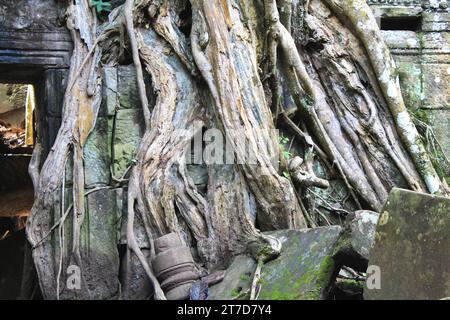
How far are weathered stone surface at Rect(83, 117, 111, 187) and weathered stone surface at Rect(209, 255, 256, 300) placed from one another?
977 millimetres

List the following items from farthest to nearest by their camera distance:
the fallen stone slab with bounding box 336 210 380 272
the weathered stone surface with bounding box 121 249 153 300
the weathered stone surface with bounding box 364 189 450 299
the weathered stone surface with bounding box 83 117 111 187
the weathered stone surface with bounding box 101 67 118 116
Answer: the weathered stone surface with bounding box 101 67 118 116 < the weathered stone surface with bounding box 83 117 111 187 < the weathered stone surface with bounding box 121 249 153 300 < the fallen stone slab with bounding box 336 210 380 272 < the weathered stone surface with bounding box 364 189 450 299

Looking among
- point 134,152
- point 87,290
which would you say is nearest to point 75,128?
point 134,152

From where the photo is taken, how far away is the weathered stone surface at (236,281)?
3499 millimetres

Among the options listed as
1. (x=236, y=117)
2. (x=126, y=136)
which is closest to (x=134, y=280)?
(x=126, y=136)

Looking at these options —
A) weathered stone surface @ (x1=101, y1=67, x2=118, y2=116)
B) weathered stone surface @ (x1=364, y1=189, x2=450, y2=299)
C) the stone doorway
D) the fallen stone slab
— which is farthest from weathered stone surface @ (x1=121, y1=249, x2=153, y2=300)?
weathered stone surface @ (x1=364, y1=189, x2=450, y2=299)

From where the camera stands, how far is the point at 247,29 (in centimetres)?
453

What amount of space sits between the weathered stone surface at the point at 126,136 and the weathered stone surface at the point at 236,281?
0.92 metres

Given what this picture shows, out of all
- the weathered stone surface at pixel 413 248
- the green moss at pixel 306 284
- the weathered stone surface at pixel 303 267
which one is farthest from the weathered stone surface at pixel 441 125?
the weathered stone surface at pixel 413 248

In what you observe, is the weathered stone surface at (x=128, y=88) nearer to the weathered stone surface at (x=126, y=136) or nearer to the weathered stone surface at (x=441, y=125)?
the weathered stone surface at (x=126, y=136)

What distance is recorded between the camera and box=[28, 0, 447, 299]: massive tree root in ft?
13.3

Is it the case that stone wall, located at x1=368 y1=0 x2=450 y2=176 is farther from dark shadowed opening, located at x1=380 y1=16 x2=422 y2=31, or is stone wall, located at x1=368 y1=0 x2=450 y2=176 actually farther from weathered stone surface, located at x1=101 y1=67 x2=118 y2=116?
weathered stone surface, located at x1=101 y1=67 x2=118 y2=116

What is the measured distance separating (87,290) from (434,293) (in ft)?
6.66

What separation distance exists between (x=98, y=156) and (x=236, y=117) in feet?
2.77

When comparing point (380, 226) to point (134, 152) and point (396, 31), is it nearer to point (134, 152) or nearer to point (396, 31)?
point (134, 152)
